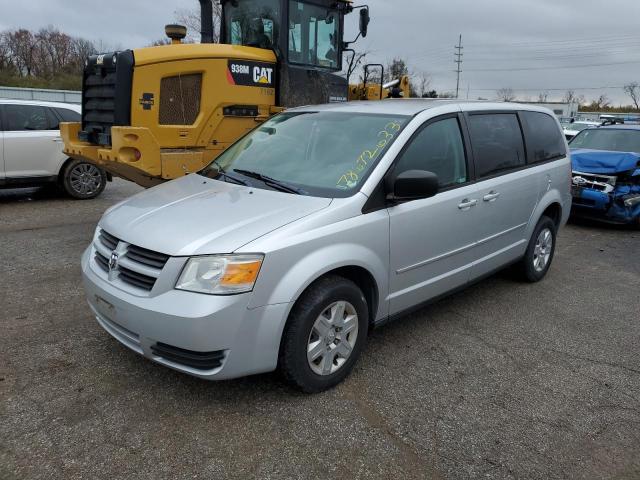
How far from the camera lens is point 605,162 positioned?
8305 millimetres

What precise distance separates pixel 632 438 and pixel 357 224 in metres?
1.94

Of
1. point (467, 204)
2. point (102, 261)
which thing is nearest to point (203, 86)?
point (102, 261)

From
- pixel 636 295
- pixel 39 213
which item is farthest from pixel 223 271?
pixel 39 213

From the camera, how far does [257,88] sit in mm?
6770

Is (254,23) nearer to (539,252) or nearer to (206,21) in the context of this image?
(206,21)

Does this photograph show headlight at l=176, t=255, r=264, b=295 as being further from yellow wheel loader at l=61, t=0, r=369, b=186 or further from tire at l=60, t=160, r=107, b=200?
tire at l=60, t=160, r=107, b=200

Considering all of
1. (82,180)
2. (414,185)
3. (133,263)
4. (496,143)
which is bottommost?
(82,180)

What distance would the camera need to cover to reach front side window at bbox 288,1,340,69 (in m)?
7.11

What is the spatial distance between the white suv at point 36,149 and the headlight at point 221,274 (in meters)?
6.98

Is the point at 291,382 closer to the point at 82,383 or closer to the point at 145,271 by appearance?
the point at 145,271

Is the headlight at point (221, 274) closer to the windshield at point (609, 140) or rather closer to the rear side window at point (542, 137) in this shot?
the rear side window at point (542, 137)

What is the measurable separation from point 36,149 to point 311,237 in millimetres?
7208

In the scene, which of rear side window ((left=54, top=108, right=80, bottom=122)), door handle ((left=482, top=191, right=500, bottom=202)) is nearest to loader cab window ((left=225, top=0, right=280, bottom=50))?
rear side window ((left=54, top=108, right=80, bottom=122))

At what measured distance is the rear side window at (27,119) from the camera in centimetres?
824
